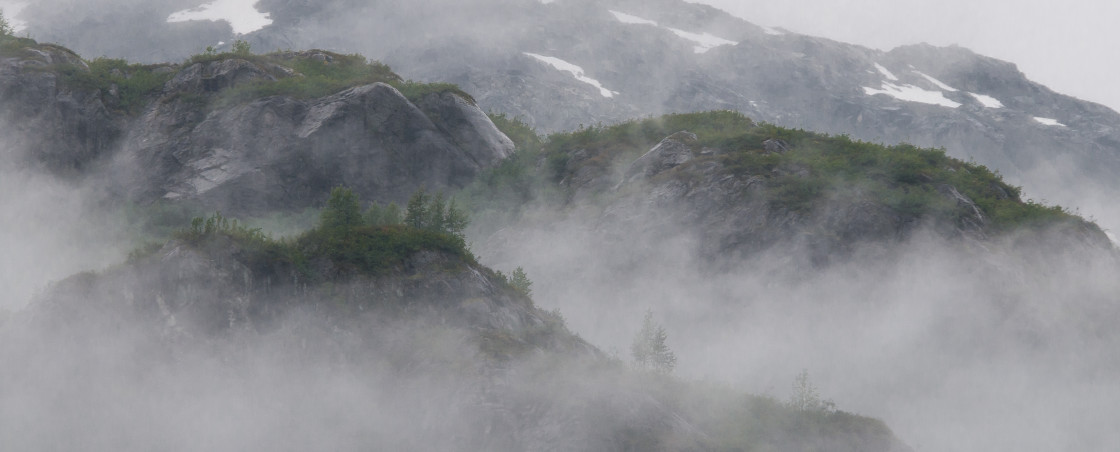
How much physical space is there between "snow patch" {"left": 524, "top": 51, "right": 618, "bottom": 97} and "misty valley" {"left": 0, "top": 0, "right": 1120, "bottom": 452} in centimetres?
10685

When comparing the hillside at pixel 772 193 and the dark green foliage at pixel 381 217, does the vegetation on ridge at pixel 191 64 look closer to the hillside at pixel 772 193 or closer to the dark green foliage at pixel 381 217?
the hillside at pixel 772 193

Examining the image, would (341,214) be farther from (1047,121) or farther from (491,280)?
(1047,121)

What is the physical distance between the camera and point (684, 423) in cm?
3012

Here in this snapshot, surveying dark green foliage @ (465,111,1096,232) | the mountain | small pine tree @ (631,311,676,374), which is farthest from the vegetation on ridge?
the mountain

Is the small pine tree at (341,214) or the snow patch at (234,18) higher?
the small pine tree at (341,214)

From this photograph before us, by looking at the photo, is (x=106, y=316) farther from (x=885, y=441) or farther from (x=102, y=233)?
(x=885, y=441)

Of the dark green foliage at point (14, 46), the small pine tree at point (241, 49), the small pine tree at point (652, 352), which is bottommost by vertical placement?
the dark green foliage at point (14, 46)

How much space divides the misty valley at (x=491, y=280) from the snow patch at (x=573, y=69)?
107m

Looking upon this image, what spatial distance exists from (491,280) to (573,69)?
15281cm

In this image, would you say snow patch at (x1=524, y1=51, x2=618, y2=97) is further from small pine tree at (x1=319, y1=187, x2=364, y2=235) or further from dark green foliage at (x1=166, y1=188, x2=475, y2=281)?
dark green foliage at (x1=166, y1=188, x2=475, y2=281)

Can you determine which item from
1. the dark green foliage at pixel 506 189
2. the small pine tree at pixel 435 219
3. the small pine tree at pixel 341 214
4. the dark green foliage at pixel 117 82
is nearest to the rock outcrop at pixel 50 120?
the dark green foliage at pixel 117 82

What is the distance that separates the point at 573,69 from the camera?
185 m

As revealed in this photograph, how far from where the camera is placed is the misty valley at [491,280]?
3033 cm

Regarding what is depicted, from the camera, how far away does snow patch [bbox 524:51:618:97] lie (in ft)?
582
